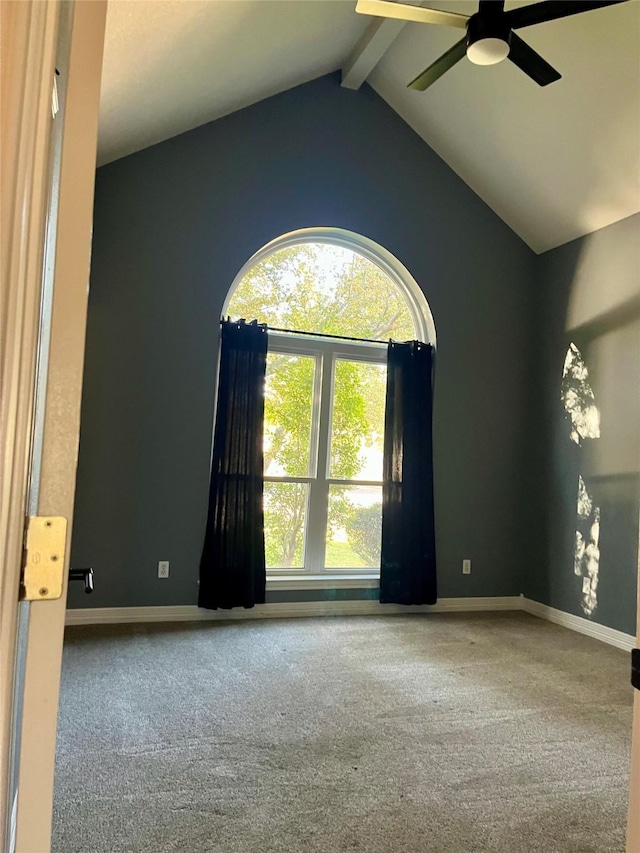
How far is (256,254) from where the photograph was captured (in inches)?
174

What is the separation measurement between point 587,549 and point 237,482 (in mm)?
2543

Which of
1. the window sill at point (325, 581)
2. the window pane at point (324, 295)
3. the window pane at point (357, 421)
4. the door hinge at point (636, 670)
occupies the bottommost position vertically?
the window sill at point (325, 581)

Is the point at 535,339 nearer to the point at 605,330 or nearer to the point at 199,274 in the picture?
the point at 605,330

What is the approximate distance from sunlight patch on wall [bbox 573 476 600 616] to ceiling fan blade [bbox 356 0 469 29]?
10.2 feet

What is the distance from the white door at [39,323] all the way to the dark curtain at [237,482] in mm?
3401

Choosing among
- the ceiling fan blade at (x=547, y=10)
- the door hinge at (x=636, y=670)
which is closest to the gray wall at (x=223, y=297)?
the ceiling fan blade at (x=547, y=10)

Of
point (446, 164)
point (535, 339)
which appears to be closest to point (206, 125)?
point (446, 164)

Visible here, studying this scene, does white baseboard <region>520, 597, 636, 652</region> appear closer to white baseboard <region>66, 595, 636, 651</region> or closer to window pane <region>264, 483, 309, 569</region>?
white baseboard <region>66, 595, 636, 651</region>

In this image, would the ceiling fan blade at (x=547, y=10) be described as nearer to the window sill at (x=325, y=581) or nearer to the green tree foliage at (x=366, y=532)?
the green tree foliage at (x=366, y=532)

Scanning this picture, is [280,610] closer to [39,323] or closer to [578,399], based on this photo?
[578,399]

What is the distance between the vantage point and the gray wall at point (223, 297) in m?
4.01

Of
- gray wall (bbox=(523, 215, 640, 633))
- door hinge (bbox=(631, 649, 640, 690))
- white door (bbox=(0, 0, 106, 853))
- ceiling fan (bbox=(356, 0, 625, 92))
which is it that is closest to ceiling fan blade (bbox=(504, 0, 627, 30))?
ceiling fan (bbox=(356, 0, 625, 92))

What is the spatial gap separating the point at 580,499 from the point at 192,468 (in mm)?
2819

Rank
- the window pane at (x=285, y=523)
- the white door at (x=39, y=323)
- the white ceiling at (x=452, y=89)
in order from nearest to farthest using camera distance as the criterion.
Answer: the white door at (x=39, y=323)
the white ceiling at (x=452, y=89)
the window pane at (x=285, y=523)
